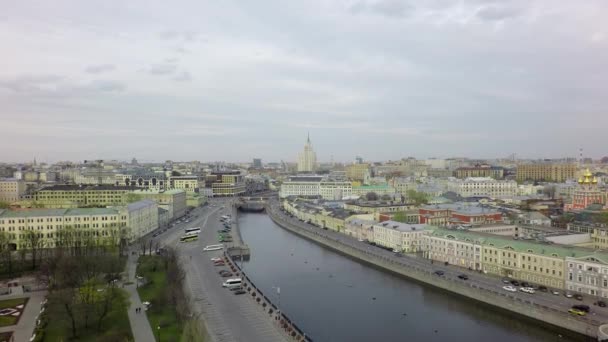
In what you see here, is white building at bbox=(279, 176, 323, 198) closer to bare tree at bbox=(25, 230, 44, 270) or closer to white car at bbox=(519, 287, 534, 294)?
bare tree at bbox=(25, 230, 44, 270)

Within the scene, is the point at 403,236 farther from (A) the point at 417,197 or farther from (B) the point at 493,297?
(A) the point at 417,197

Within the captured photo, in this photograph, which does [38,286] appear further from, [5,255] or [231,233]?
[231,233]

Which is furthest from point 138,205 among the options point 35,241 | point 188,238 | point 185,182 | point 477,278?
point 185,182

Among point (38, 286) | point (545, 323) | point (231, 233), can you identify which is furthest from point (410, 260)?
point (38, 286)

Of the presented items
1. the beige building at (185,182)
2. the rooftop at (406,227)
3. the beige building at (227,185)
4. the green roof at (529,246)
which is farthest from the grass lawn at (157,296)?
the beige building at (227,185)

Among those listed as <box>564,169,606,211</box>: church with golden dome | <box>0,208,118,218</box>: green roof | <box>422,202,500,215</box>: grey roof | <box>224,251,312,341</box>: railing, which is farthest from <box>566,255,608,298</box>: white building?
<box>0,208,118,218</box>: green roof

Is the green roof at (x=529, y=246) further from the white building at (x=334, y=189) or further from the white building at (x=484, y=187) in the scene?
the white building at (x=334, y=189)
